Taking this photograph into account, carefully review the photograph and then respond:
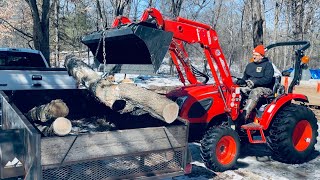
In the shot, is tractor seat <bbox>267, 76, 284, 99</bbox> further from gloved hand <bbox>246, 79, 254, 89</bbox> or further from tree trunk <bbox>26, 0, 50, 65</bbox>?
tree trunk <bbox>26, 0, 50, 65</bbox>

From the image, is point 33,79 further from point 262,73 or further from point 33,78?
point 262,73

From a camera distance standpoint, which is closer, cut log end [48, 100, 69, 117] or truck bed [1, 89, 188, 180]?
truck bed [1, 89, 188, 180]

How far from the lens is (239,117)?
6438 mm

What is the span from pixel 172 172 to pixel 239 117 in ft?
8.56

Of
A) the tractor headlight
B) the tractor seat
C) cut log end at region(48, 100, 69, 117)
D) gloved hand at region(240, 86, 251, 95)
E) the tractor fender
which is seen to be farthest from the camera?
the tractor seat

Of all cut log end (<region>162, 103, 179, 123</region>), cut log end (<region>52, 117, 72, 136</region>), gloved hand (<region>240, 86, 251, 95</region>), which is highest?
gloved hand (<region>240, 86, 251, 95</region>)

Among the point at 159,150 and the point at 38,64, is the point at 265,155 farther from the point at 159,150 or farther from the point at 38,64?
the point at 38,64

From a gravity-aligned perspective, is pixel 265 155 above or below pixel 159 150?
below

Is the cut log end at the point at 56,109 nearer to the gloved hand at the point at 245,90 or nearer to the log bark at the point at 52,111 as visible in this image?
the log bark at the point at 52,111

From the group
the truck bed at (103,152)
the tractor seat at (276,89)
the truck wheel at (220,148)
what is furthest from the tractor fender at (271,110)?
the truck bed at (103,152)

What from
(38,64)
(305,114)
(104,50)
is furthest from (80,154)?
(38,64)

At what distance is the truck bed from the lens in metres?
3.38

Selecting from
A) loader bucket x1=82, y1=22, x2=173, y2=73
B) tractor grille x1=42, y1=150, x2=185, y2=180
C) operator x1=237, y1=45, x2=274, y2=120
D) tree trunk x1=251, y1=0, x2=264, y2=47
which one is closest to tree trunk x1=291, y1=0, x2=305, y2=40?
tree trunk x1=251, y1=0, x2=264, y2=47

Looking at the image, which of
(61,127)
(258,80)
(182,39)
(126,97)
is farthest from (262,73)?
(61,127)
